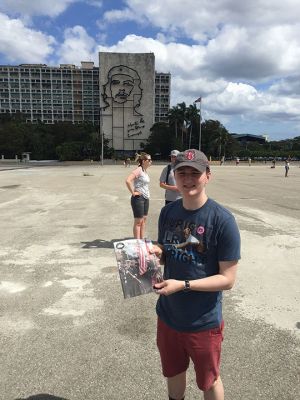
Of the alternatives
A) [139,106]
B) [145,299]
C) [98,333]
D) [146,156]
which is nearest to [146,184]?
[146,156]

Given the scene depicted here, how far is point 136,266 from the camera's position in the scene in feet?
7.02

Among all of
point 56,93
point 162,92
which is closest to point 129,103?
point 162,92

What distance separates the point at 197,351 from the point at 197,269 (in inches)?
18.5

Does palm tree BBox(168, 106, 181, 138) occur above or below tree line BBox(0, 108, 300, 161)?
above

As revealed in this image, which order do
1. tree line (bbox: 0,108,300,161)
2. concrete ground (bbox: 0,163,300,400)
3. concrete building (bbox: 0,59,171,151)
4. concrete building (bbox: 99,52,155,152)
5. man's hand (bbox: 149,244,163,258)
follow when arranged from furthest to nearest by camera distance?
concrete building (bbox: 0,59,171,151) < concrete building (bbox: 99,52,155,152) < tree line (bbox: 0,108,300,161) < concrete ground (bbox: 0,163,300,400) < man's hand (bbox: 149,244,163,258)

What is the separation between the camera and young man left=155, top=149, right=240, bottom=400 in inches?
83.4

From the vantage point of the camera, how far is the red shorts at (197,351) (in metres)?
2.19

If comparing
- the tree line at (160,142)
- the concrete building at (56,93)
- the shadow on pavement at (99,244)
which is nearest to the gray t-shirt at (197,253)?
the shadow on pavement at (99,244)

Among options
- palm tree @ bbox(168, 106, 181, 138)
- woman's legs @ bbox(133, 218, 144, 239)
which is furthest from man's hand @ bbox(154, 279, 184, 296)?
palm tree @ bbox(168, 106, 181, 138)

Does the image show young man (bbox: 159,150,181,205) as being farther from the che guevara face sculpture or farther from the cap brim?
the che guevara face sculpture

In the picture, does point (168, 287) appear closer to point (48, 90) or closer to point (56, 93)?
point (56, 93)

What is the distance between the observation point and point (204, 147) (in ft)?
308

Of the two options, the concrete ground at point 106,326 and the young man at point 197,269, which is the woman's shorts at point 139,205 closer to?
the concrete ground at point 106,326

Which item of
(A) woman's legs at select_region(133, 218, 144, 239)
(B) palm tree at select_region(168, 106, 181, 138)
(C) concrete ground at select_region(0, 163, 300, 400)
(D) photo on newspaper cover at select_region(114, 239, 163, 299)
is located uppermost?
(B) palm tree at select_region(168, 106, 181, 138)
